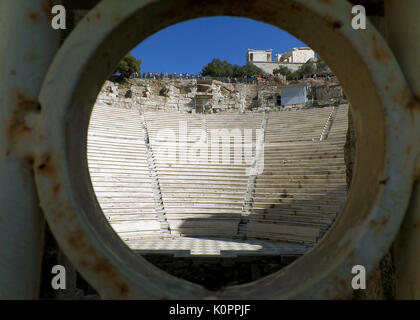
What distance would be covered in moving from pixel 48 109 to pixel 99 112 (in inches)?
624

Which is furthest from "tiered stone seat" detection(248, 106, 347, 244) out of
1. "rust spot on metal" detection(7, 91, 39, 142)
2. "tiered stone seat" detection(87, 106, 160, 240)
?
"rust spot on metal" detection(7, 91, 39, 142)

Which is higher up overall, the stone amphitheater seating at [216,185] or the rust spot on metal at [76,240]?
the stone amphitheater seating at [216,185]

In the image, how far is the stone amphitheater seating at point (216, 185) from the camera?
30.2 feet

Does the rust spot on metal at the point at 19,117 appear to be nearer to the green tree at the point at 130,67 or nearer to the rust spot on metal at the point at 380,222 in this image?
the rust spot on metal at the point at 380,222

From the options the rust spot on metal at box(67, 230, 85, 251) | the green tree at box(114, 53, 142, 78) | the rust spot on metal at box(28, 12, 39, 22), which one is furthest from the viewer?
the green tree at box(114, 53, 142, 78)

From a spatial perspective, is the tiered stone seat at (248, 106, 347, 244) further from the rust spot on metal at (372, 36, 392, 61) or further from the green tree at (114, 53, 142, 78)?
the green tree at (114, 53, 142, 78)

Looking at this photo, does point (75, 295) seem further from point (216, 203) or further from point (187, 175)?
point (187, 175)

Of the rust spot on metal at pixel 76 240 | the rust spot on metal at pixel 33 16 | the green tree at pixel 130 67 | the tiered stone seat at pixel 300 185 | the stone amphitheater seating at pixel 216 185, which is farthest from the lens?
the green tree at pixel 130 67

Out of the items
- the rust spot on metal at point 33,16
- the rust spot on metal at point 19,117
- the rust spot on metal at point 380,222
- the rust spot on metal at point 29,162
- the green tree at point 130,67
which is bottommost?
the rust spot on metal at point 380,222

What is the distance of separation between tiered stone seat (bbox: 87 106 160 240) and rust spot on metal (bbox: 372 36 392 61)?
8511 millimetres

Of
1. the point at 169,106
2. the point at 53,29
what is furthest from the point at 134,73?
the point at 53,29

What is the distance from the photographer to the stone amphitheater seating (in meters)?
9.21

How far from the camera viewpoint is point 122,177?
1109cm

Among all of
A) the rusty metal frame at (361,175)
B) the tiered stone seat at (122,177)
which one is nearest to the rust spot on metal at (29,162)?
the rusty metal frame at (361,175)
